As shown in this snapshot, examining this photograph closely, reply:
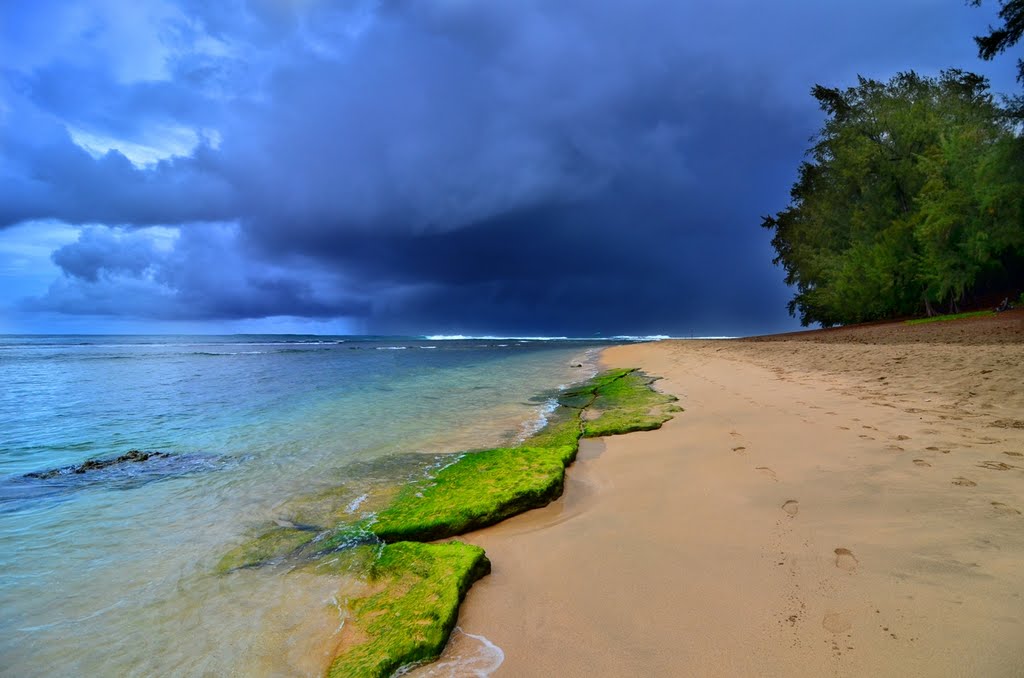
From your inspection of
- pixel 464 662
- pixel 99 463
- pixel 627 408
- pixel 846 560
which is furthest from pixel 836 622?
pixel 99 463

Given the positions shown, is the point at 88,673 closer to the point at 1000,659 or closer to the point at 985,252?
the point at 1000,659

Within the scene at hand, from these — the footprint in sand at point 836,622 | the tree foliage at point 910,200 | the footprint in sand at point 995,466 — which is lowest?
the footprint in sand at point 836,622

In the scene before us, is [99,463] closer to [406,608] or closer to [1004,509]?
[406,608]

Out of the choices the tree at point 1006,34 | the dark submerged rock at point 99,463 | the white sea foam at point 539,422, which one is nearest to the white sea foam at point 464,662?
the white sea foam at point 539,422

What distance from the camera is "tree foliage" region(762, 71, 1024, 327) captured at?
22203 millimetres

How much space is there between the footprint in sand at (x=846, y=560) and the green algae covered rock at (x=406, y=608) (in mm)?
2344

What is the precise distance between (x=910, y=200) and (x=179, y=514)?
40500 millimetres

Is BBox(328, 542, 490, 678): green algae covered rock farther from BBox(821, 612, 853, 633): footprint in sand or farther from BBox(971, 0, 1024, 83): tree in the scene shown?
BBox(971, 0, 1024, 83): tree

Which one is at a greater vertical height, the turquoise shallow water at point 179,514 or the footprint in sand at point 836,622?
the footprint in sand at point 836,622

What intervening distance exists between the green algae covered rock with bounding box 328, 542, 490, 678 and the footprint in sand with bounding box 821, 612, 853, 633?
2052 millimetres

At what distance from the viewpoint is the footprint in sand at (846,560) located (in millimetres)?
2769

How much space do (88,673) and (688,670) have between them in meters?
3.61

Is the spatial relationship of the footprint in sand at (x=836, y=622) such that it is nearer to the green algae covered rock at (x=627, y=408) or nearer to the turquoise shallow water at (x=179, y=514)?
the turquoise shallow water at (x=179, y=514)

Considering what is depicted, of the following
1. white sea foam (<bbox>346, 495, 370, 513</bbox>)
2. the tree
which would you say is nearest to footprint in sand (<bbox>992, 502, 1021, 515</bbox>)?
white sea foam (<bbox>346, 495, 370, 513</bbox>)
